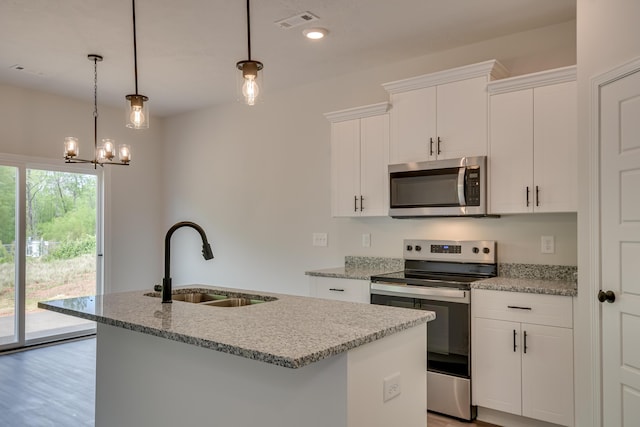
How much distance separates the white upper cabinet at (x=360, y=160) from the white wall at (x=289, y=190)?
0.32 meters

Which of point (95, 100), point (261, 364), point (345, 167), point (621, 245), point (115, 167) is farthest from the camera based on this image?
point (115, 167)

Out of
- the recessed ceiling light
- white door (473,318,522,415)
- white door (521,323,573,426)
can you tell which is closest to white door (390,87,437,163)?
the recessed ceiling light

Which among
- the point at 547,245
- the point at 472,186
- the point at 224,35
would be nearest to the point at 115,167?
the point at 224,35

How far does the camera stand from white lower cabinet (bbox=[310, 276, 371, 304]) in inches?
138

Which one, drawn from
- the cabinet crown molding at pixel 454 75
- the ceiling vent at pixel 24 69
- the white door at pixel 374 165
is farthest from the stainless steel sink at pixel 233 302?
the ceiling vent at pixel 24 69

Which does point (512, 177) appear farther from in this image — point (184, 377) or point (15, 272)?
point (15, 272)

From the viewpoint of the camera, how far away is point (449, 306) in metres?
3.10

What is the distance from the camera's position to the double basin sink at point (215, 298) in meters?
2.55

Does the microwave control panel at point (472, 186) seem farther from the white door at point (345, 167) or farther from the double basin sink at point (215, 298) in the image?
the double basin sink at point (215, 298)

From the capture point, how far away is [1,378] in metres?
3.89

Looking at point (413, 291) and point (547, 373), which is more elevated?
point (413, 291)

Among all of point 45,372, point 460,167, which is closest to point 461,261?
point 460,167

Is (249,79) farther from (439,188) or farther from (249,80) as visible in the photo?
(439,188)

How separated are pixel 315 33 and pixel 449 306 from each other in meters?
2.12
